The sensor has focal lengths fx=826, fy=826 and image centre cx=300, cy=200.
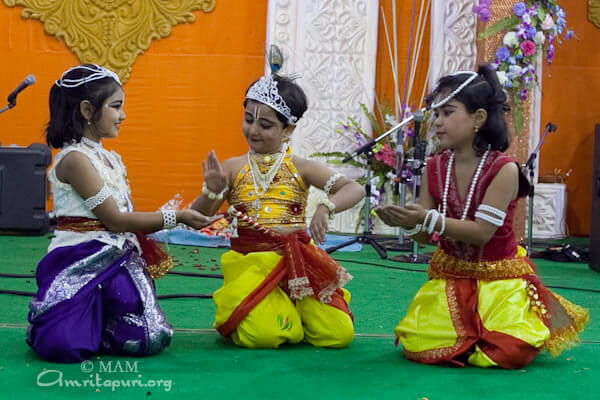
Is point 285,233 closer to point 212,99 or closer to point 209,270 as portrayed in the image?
point 209,270

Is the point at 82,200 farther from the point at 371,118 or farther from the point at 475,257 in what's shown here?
the point at 371,118

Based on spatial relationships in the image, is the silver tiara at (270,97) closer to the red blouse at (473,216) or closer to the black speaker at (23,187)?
the red blouse at (473,216)

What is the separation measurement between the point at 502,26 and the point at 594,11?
1.39 m

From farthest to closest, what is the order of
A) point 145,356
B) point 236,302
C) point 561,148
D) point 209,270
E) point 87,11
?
point 561,148, point 87,11, point 209,270, point 236,302, point 145,356

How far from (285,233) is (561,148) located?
5.04 metres

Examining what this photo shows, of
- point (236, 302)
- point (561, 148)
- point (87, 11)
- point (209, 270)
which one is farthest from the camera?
point (561, 148)

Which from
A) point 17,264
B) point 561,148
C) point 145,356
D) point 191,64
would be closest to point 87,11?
point 191,64

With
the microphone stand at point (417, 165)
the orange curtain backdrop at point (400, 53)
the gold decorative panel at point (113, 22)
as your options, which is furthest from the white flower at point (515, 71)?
the gold decorative panel at point (113, 22)

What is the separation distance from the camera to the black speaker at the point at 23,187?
5.81 meters

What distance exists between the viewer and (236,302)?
9.67 feet

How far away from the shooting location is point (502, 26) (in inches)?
253

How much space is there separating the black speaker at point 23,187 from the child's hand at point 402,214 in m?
3.83

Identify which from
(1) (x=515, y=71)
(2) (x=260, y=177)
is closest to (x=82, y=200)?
(2) (x=260, y=177)

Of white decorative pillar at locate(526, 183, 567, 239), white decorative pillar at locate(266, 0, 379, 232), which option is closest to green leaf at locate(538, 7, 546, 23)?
white decorative pillar at locate(266, 0, 379, 232)
